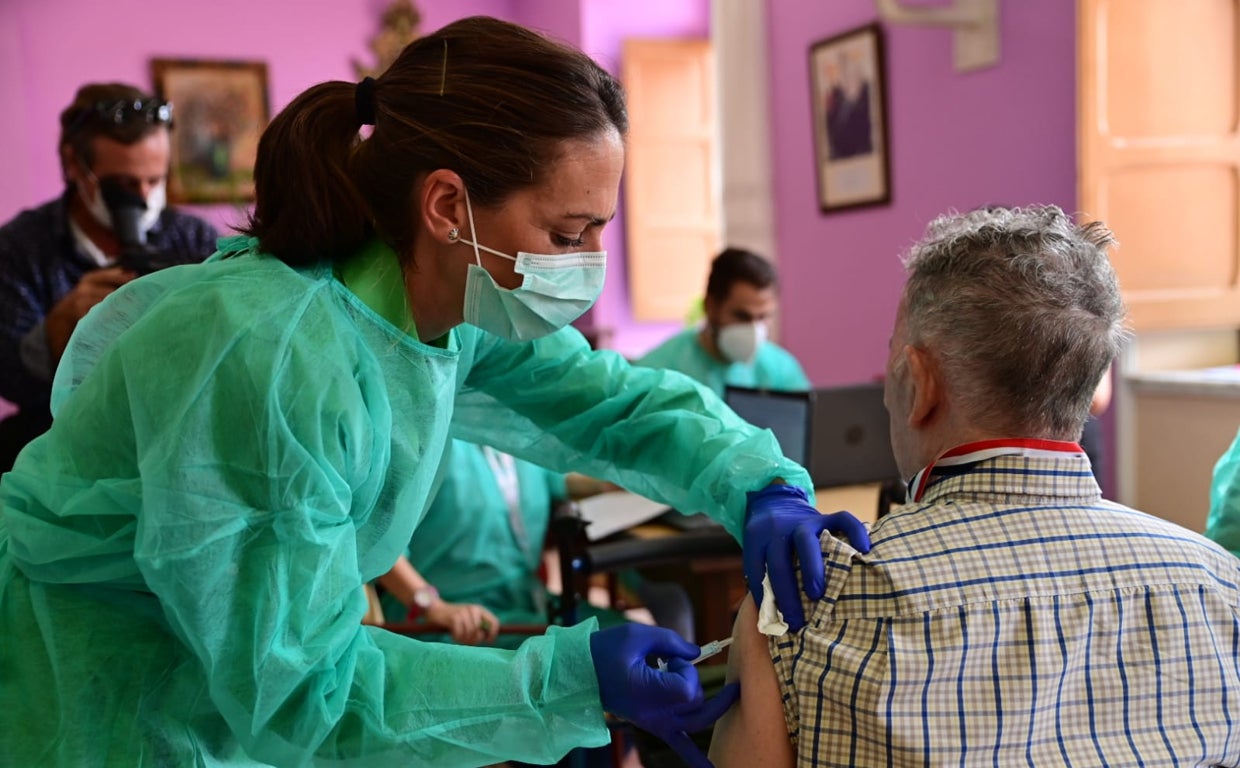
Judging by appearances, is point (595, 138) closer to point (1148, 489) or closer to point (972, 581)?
point (972, 581)

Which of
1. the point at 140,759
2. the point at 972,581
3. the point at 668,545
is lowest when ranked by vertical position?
the point at 668,545

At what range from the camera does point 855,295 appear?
433 cm

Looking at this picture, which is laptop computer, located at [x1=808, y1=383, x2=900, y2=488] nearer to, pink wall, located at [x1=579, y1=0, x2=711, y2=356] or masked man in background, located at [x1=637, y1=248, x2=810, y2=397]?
masked man in background, located at [x1=637, y1=248, x2=810, y2=397]

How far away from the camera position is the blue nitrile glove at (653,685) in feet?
2.96

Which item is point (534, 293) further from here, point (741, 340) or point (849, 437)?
point (741, 340)

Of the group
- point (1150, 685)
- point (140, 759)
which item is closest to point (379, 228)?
point (140, 759)

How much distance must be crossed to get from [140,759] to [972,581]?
758mm

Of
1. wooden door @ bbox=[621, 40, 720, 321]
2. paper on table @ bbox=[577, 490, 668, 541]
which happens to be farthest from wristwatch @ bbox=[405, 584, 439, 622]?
wooden door @ bbox=[621, 40, 720, 321]

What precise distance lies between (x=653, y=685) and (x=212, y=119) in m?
5.62

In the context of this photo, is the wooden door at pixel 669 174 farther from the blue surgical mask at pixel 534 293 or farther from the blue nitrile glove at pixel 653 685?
the blue nitrile glove at pixel 653 685

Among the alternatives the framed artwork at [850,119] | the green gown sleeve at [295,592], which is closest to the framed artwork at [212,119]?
the framed artwork at [850,119]

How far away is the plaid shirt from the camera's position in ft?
2.95

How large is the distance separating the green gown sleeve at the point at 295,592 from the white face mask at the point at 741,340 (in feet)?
7.61

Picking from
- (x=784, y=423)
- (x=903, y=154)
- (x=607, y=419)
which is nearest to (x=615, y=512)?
(x=784, y=423)
